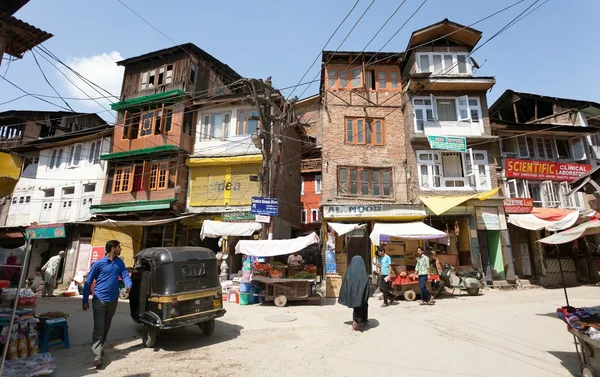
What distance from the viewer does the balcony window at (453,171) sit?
1916 cm

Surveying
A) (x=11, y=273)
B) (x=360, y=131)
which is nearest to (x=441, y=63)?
(x=360, y=131)

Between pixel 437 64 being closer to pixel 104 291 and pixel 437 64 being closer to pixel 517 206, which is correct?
pixel 517 206

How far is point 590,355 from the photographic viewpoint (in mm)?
4723

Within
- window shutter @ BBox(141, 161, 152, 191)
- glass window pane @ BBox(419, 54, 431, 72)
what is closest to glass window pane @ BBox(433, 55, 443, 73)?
glass window pane @ BBox(419, 54, 431, 72)

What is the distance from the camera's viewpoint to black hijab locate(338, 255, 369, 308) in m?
7.96

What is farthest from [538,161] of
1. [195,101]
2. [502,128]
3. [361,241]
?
[195,101]

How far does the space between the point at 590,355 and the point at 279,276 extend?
8912 mm

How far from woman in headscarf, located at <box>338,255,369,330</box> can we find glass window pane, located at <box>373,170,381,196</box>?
1166cm

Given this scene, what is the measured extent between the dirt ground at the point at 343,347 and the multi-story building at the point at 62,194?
13078 mm

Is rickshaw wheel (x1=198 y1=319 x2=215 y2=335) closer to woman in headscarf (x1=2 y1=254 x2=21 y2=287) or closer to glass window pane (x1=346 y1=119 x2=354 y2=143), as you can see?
woman in headscarf (x1=2 y1=254 x2=21 y2=287)

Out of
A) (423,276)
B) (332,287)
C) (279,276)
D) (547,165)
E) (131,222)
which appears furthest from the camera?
(547,165)

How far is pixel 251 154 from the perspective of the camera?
1875 centimetres

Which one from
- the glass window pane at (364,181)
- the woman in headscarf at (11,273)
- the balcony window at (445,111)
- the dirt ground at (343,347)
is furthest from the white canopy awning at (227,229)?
the balcony window at (445,111)

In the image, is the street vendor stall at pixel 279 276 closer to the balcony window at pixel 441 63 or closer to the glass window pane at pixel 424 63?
the glass window pane at pixel 424 63
